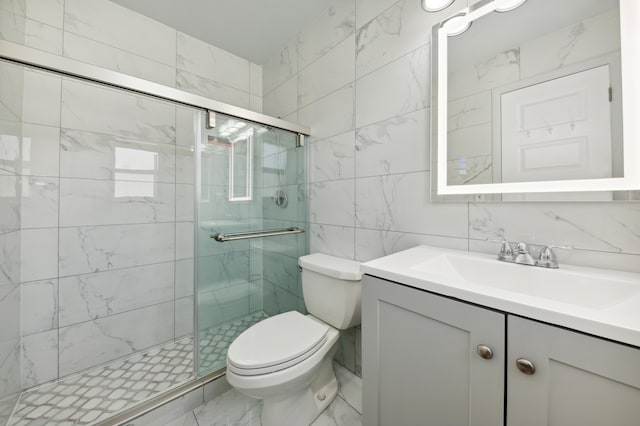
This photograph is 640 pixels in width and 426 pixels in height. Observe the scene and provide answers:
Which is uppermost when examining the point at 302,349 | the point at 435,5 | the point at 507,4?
the point at 435,5

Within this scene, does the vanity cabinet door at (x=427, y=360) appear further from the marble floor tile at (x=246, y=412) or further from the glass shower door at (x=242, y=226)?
the glass shower door at (x=242, y=226)

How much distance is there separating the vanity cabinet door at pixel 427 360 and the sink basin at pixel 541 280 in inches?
4.6

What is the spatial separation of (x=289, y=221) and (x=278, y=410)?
42.8 inches

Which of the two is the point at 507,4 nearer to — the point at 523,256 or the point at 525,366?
the point at 523,256

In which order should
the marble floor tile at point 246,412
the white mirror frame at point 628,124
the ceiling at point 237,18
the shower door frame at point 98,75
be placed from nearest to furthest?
the white mirror frame at point 628,124
the shower door frame at point 98,75
the marble floor tile at point 246,412
the ceiling at point 237,18

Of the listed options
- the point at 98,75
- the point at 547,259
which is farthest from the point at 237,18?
the point at 547,259

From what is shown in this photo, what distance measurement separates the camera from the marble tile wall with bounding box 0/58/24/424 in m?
1.10

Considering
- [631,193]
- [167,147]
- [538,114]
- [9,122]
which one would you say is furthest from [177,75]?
[631,193]

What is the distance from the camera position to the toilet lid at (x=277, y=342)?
1.02m

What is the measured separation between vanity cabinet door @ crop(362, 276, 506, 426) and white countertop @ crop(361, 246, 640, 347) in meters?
0.03

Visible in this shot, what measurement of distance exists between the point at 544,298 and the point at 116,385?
2157mm

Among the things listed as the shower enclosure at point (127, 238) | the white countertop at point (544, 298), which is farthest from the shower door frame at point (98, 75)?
the white countertop at point (544, 298)

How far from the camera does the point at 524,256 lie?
2.77 feet

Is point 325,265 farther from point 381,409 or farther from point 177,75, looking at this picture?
point 177,75
